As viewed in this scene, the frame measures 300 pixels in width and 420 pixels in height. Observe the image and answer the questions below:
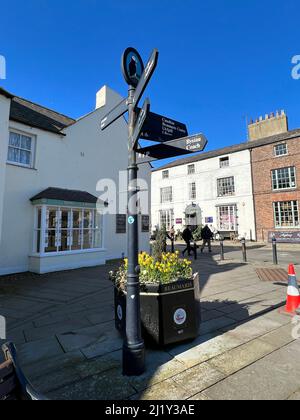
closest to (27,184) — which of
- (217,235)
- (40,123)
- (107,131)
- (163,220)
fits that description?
(40,123)

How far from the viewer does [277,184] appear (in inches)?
866

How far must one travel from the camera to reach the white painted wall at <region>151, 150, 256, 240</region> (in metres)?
23.9

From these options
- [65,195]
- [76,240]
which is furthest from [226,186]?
[65,195]

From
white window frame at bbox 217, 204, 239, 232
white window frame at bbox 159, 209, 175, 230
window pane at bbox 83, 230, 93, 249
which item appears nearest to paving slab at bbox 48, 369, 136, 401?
window pane at bbox 83, 230, 93, 249

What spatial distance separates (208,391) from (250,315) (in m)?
2.46

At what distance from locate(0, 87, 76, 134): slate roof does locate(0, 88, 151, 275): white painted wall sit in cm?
26

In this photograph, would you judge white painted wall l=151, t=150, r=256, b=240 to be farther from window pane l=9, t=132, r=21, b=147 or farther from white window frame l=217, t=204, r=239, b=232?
window pane l=9, t=132, r=21, b=147

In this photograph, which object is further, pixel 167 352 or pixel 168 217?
pixel 168 217

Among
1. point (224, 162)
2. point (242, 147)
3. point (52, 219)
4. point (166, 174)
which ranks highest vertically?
point (242, 147)

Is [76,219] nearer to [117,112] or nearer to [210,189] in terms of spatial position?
[117,112]

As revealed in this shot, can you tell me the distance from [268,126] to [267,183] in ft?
23.5

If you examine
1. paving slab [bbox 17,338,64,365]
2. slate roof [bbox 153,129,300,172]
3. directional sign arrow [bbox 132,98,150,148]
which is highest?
slate roof [bbox 153,129,300,172]

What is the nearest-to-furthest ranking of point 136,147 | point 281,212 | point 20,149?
point 136,147 → point 20,149 → point 281,212
